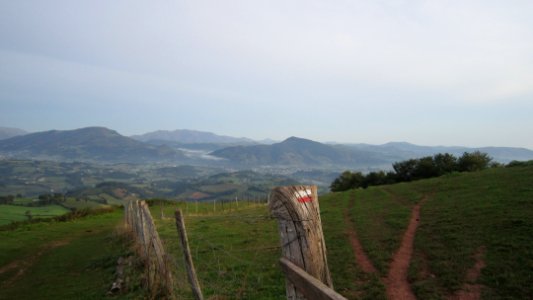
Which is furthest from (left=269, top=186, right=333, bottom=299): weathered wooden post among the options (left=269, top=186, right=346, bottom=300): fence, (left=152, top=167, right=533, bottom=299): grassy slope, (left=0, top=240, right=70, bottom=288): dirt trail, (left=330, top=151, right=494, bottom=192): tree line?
(left=330, top=151, right=494, bottom=192): tree line

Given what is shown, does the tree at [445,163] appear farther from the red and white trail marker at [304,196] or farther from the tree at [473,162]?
the red and white trail marker at [304,196]

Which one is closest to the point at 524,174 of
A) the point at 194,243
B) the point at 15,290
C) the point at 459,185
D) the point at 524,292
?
the point at 459,185

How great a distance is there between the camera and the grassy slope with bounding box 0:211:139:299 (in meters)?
12.4

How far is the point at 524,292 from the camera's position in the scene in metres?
7.85

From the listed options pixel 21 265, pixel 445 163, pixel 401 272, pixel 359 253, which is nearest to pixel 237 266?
pixel 359 253

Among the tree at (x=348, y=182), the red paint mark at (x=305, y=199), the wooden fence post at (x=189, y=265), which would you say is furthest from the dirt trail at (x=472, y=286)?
the tree at (x=348, y=182)

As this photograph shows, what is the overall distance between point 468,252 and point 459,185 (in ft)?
48.3

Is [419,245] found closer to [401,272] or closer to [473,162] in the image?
[401,272]

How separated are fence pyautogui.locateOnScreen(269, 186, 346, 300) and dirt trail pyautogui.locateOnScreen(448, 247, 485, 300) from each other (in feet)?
21.9

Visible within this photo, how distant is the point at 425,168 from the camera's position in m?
42.4

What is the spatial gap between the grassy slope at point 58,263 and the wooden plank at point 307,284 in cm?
844

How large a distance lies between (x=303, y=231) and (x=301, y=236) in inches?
2.3

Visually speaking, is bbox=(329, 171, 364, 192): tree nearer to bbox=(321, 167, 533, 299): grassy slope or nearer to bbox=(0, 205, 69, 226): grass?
bbox=(321, 167, 533, 299): grassy slope

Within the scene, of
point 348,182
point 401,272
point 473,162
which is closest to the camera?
point 401,272
